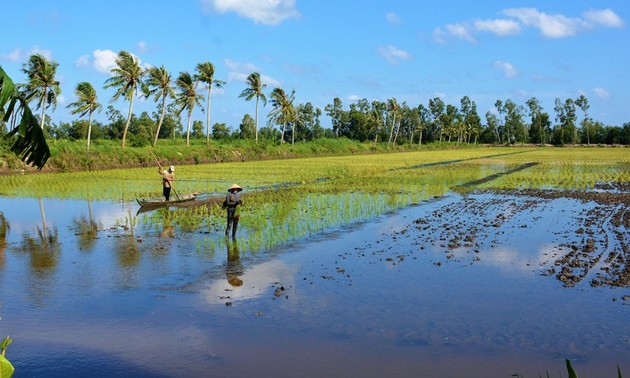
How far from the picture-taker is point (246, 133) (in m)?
77.1

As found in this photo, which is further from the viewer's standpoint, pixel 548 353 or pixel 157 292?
pixel 157 292

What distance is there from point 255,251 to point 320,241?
1.68 metres

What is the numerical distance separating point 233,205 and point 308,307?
16.0 ft

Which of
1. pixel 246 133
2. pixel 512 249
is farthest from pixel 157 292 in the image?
pixel 246 133

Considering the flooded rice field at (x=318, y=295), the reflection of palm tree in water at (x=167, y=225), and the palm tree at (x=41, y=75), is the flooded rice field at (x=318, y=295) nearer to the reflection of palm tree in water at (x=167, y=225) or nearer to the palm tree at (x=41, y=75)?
the reflection of palm tree in water at (x=167, y=225)

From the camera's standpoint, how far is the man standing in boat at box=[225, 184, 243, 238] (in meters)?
11.8

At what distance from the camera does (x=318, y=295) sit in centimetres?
804

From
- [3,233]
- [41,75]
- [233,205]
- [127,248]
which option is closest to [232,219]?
[233,205]

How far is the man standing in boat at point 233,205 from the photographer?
38.8 feet

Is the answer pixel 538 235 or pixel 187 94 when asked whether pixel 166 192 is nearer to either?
pixel 538 235

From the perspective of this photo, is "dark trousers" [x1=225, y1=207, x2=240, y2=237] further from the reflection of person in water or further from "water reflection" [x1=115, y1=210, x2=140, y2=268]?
"water reflection" [x1=115, y1=210, x2=140, y2=268]

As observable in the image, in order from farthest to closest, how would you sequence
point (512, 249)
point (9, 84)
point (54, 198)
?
point (54, 198) → point (512, 249) → point (9, 84)

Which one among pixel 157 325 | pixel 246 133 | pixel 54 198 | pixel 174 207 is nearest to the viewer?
pixel 157 325

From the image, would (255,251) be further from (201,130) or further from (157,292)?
(201,130)
